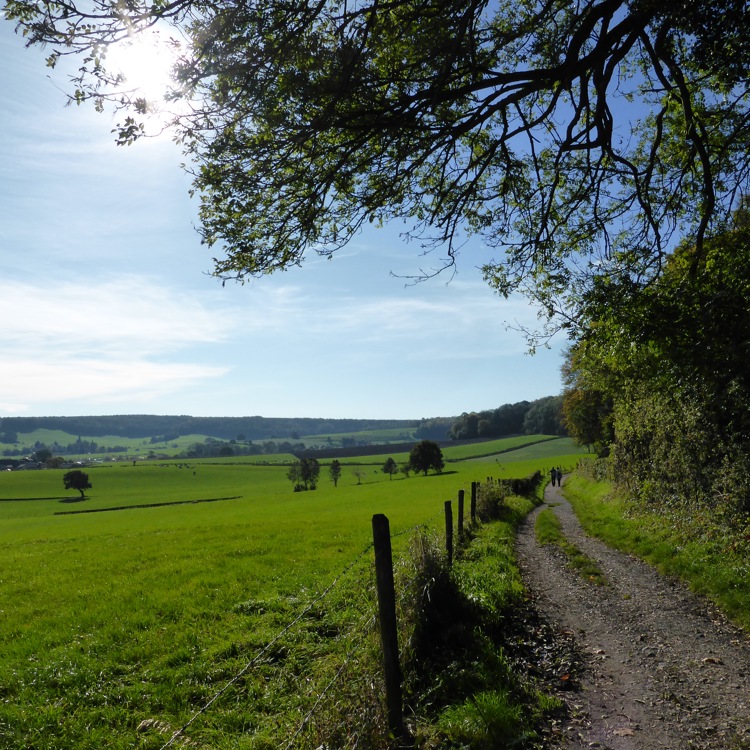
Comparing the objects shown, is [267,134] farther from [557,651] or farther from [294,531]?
[294,531]

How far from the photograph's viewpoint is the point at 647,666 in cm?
743

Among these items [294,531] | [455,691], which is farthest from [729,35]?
[294,531]

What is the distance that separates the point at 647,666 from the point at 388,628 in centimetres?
425

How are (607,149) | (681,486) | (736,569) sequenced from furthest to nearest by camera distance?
(681,486), (736,569), (607,149)

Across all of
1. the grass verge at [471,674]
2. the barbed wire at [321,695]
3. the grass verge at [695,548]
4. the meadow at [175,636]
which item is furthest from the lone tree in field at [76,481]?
the barbed wire at [321,695]

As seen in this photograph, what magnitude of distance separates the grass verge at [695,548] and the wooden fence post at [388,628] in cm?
620

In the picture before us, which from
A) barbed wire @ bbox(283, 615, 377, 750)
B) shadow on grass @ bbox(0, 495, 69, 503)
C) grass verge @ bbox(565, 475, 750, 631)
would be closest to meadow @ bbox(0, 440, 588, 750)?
barbed wire @ bbox(283, 615, 377, 750)

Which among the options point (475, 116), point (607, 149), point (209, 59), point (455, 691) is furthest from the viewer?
point (607, 149)

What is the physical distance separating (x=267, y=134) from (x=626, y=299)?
7425mm

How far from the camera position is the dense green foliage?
32.2 feet

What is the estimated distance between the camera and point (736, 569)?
1040 centimetres

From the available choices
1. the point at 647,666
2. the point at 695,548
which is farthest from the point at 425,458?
the point at 647,666

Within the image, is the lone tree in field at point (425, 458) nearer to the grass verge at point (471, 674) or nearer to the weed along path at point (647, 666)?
the weed along path at point (647, 666)

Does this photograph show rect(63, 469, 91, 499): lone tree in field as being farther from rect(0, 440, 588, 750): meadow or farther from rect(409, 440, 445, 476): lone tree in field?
Answer: rect(0, 440, 588, 750): meadow
